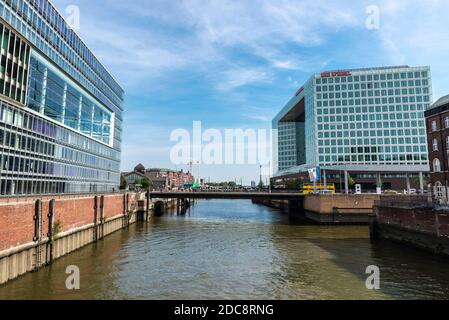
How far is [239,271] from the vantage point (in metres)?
25.6

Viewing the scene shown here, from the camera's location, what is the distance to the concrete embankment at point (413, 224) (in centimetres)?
3024

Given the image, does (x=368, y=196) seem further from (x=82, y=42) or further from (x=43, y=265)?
(x=82, y=42)

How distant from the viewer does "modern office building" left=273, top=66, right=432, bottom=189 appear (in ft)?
354

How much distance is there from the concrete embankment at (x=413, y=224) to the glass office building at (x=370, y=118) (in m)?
66.9

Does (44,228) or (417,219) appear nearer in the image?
(44,228)

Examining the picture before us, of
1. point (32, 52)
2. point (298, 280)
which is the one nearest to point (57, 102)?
point (32, 52)

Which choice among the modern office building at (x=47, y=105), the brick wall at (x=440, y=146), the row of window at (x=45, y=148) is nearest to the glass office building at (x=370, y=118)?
the brick wall at (x=440, y=146)

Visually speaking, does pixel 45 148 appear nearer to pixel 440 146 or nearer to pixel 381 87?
pixel 440 146

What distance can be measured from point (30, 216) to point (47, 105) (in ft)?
84.3

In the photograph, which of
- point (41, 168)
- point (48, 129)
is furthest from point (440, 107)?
point (41, 168)

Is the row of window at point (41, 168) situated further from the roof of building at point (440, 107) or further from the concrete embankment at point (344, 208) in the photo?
the roof of building at point (440, 107)

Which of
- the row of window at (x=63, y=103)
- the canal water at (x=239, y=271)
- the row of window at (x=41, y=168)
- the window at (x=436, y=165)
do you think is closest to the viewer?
the canal water at (x=239, y=271)

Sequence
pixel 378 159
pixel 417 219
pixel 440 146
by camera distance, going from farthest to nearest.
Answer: pixel 378 159, pixel 440 146, pixel 417 219

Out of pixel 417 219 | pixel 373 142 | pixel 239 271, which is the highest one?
pixel 373 142
